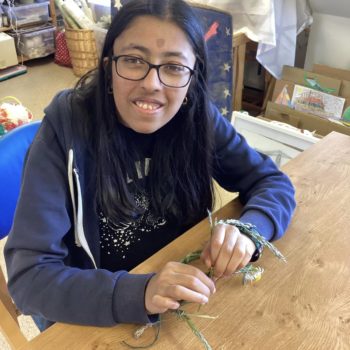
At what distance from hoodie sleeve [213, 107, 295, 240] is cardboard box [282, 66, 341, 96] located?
1290 mm

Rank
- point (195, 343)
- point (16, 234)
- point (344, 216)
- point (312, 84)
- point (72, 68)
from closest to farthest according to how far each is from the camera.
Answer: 1. point (195, 343)
2. point (16, 234)
3. point (344, 216)
4. point (312, 84)
5. point (72, 68)

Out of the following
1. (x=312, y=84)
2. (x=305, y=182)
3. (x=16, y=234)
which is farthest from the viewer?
(x=312, y=84)

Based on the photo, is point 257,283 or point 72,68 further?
point 72,68

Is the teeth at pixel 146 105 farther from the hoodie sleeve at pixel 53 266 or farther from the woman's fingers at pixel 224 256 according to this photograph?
the woman's fingers at pixel 224 256

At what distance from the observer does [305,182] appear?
3.32 feet

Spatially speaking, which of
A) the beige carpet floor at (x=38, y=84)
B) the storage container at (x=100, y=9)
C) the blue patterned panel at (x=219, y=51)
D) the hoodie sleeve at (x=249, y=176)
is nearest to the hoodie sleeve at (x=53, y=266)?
the hoodie sleeve at (x=249, y=176)

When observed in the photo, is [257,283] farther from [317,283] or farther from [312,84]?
[312,84]

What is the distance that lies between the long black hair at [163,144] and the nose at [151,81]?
11 centimetres

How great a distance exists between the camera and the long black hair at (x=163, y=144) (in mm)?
822

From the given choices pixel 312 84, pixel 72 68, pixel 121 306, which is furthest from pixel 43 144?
pixel 72 68

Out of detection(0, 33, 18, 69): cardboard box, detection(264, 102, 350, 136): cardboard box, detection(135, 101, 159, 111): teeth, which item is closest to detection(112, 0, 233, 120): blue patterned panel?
detection(264, 102, 350, 136): cardboard box

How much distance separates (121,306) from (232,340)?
0.60ft

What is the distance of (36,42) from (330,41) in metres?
2.62

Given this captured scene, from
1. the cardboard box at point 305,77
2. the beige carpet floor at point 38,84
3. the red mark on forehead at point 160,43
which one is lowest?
the beige carpet floor at point 38,84
